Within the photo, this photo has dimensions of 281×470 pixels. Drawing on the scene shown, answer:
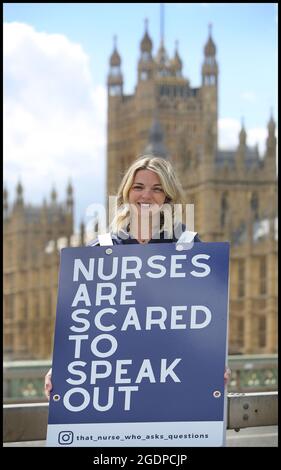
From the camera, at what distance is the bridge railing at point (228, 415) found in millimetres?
3033

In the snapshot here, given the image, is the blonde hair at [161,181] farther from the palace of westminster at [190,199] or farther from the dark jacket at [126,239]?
the palace of westminster at [190,199]

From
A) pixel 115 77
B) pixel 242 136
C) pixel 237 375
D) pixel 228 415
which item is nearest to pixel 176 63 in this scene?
pixel 115 77

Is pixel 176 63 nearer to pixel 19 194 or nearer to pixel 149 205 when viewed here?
pixel 19 194

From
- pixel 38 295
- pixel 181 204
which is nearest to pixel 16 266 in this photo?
pixel 38 295

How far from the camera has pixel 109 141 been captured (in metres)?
65.8

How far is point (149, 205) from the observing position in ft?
9.61

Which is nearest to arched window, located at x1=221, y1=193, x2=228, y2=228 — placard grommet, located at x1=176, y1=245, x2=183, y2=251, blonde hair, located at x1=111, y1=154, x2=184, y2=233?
blonde hair, located at x1=111, y1=154, x2=184, y2=233

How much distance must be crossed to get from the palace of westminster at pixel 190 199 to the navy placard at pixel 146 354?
33387 mm

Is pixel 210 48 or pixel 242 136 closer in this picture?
pixel 242 136

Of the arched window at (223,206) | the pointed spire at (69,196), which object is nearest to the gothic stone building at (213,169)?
the arched window at (223,206)

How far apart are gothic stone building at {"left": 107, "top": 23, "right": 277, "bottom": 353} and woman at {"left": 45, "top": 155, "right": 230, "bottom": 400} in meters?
33.5

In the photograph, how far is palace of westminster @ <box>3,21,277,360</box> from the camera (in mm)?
43625

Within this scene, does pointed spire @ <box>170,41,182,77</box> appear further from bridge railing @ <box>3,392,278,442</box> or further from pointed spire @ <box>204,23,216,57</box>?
bridge railing @ <box>3,392,278,442</box>

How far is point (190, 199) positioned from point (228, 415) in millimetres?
46548
